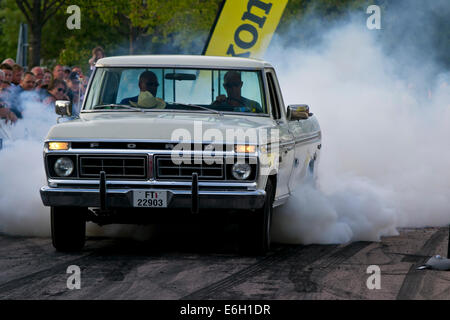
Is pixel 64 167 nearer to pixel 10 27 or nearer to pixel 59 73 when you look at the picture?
pixel 59 73

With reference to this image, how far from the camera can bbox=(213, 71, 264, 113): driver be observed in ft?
35.1

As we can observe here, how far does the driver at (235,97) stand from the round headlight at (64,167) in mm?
1813

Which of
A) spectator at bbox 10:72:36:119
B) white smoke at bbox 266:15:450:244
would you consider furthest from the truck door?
spectator at bbox 10:72:36:119

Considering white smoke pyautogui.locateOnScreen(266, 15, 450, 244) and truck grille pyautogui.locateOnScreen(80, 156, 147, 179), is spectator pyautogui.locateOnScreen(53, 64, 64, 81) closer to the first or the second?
white smoke pyautogui.locateOnScreen(266, 15, 450, 244)

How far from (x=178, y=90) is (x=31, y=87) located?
6727mm

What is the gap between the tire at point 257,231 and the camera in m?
9.74

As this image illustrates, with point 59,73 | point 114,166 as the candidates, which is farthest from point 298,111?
point 59,73

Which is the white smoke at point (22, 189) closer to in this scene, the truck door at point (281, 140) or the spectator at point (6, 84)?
the spectator at point (6, 84)

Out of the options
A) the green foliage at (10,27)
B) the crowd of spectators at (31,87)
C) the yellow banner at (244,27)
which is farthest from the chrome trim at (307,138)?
the green foliage at (10,27)

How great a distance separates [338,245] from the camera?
10.8m

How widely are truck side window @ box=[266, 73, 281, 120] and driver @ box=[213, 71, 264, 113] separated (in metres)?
0.28

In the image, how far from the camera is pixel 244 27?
19.9 metres
